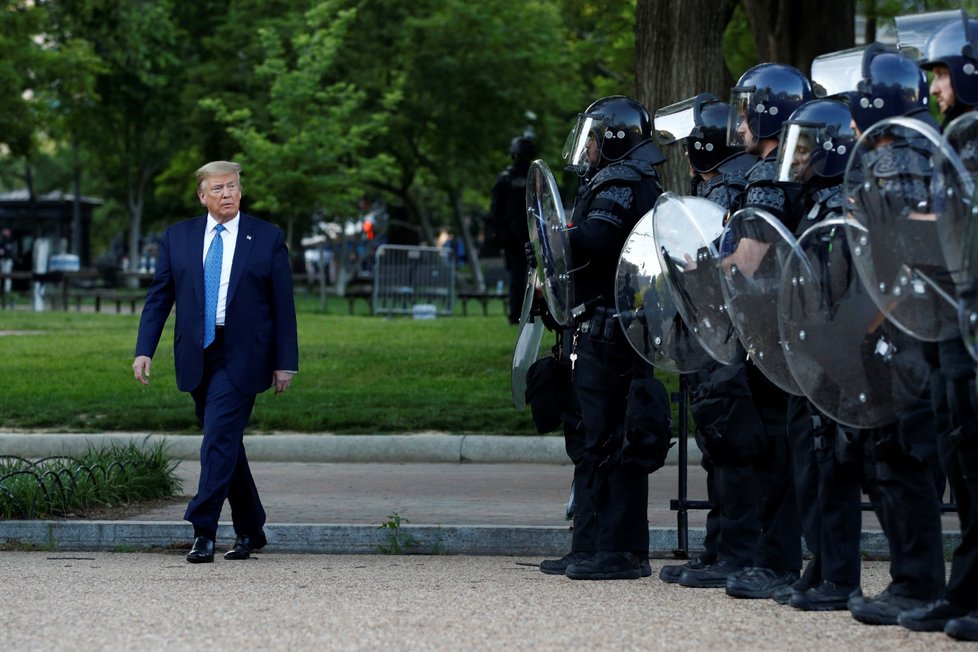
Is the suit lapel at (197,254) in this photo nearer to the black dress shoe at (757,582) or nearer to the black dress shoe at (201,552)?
the black dress shoe at (201,552)

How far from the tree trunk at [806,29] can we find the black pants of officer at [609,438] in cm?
988

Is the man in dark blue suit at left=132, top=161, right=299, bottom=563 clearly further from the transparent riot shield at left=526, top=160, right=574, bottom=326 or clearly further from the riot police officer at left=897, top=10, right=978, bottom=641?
the riot police officer at left=897, top=10, right=978, bottom=641

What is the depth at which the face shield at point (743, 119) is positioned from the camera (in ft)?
21.6

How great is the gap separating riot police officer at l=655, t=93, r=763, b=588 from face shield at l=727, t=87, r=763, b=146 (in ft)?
0.64

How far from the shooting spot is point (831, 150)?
607cm

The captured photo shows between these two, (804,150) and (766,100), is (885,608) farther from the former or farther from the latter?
(766,100)

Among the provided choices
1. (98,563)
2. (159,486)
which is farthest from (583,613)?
(159,486)

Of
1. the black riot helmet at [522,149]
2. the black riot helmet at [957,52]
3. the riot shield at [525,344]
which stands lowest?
the riot shield at [525,344]

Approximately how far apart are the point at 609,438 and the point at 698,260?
99 centimetres

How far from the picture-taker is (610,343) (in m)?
7.10

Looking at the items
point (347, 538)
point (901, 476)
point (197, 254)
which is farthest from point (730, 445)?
point (197, 254)

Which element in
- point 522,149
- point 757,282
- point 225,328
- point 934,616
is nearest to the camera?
point 934,616

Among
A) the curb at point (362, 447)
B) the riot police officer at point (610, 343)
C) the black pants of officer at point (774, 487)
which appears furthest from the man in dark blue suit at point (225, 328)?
the curb at point (362, 447)

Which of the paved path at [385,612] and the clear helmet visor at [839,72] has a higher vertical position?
the clear helmet visor at [839,72]
